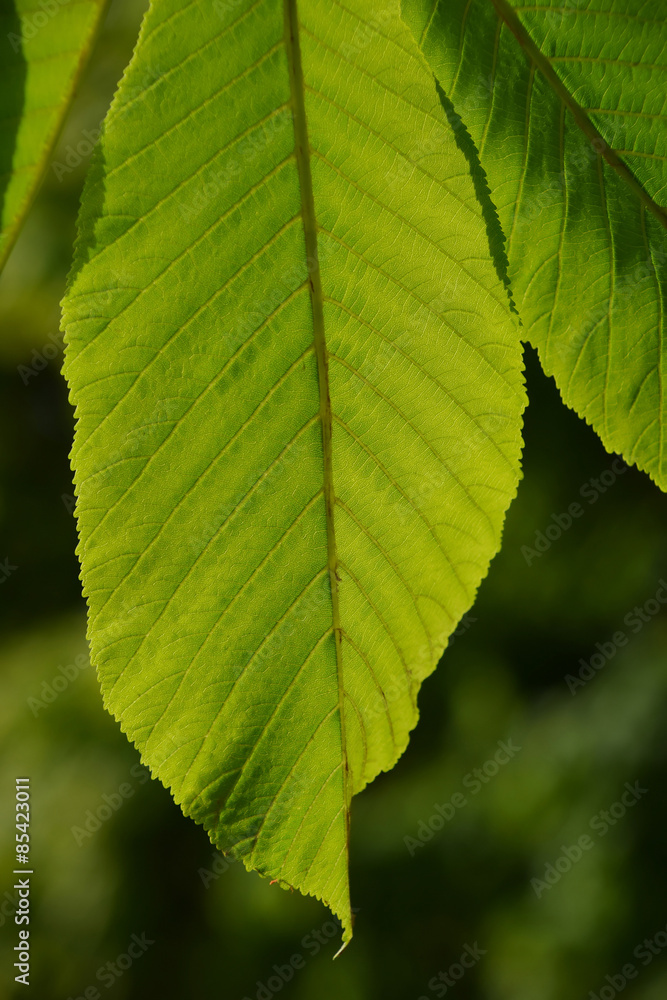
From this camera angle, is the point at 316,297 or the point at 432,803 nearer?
the point at 316,297

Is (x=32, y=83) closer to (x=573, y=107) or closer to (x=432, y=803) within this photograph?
(x=573, y=107)

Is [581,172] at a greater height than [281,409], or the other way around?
[581,172]

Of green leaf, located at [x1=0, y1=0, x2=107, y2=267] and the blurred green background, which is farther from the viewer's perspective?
the blurred green background

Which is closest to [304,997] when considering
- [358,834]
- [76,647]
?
[358,834]

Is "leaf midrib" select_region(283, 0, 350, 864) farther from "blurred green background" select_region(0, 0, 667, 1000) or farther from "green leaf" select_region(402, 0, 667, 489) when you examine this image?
"blurred green background" select_region(0, 0, 667, 1000)

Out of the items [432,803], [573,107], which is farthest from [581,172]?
[432,803]

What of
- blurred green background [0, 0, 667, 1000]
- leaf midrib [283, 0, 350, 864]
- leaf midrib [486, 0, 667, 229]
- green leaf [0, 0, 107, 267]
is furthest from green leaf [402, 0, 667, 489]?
blurred green background [0, 0, 667, 1000]
